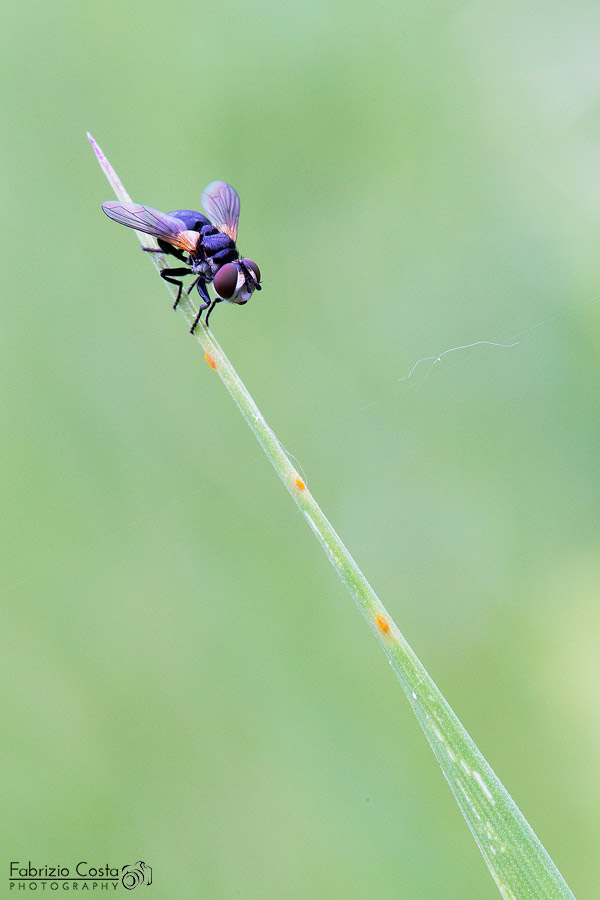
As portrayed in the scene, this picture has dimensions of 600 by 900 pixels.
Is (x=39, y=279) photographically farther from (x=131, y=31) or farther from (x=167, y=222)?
(x=131, y=31)

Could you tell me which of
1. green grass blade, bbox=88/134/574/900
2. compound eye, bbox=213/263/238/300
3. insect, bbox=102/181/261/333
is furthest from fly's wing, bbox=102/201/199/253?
green grass blade, bbox=88/134/574/900

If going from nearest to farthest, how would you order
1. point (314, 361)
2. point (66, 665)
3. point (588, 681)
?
point (588, 681)
point (66, 665)
point (314, 361)

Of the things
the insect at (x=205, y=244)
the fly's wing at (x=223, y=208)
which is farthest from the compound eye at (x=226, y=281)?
the fly's wing at (x=223, y=208)

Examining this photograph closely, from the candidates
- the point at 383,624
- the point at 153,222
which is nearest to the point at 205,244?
the point at 153,222

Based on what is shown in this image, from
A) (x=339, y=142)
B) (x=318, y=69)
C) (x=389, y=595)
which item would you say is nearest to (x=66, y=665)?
(x=389, y=595)

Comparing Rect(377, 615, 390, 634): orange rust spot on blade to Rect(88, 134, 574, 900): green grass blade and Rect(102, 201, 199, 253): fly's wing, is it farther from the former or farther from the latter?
Rect(102, 201, 199, 253): fly's wing

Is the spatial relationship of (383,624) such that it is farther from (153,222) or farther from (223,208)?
(223,208)

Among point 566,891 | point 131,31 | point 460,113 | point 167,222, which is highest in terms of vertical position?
point 131,31

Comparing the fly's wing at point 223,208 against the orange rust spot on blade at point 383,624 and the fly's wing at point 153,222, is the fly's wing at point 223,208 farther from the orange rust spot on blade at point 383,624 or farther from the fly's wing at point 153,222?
the orange rust spot on blade at point 383,624
